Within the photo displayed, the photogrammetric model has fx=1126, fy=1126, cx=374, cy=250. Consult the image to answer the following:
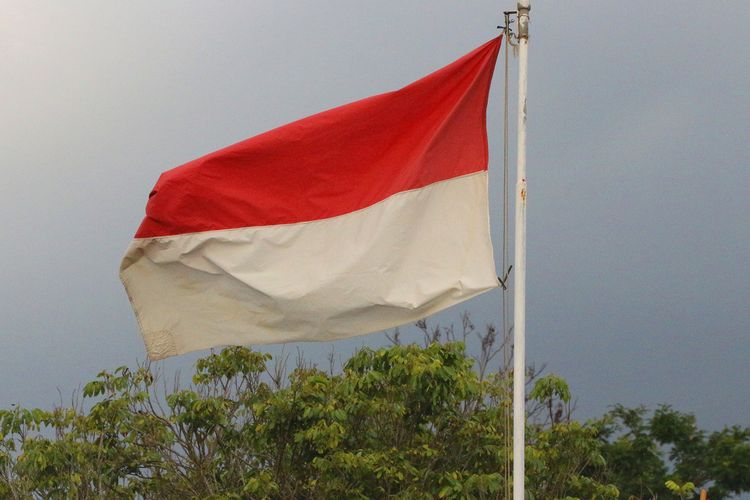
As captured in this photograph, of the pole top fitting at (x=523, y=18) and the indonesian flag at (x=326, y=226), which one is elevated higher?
the pole top fitting at (x=523, y=18)

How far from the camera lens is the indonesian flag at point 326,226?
6.83 metres

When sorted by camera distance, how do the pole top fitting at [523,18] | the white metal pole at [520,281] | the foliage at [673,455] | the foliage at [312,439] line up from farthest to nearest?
the foliage at [673,455]
the foliage at [312,439]
the pole top fitting at [523,18]
the white metal pole at [520,281]

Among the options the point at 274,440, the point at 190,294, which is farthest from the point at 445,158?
the point at 274,440

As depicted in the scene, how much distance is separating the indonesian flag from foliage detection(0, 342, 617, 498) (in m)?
6.10

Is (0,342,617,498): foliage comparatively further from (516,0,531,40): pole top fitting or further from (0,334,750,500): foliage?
(516,0,531,40): pole top fitting

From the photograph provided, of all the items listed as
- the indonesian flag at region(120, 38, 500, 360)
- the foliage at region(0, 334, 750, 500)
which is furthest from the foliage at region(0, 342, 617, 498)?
the indonesian flag at region(120, 38, 500, 360)

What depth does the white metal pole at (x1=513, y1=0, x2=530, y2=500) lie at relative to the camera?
634 centimetres

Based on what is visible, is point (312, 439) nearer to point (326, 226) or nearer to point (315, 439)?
point (315, 439)

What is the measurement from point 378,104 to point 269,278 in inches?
51.4

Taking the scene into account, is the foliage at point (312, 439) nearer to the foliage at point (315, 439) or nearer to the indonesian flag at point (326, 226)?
the foliage at point (315, 439)

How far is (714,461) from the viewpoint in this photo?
26516 mm

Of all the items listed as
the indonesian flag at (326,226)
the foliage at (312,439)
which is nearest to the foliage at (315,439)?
the foliage at (312,439)

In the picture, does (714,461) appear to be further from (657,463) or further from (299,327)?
(299,327)

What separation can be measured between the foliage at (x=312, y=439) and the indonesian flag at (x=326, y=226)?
6103 mm
